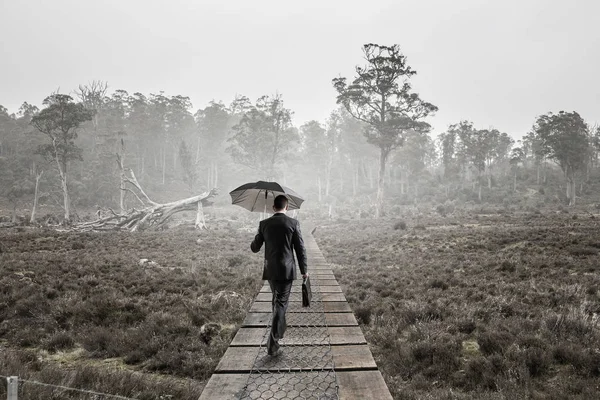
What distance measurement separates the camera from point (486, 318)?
21.5 ft

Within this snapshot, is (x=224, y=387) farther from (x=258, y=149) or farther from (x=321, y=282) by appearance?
(x=258, y=149)

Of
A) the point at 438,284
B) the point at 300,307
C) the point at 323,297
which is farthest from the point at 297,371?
the point at 438,284

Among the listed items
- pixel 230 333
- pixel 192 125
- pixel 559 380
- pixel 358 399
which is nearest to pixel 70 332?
pixel 230 333

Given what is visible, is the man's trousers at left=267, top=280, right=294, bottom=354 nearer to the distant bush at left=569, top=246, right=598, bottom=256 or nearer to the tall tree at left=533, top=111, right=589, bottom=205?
the distant bush at left=569, top=246, right=598, bottom=256

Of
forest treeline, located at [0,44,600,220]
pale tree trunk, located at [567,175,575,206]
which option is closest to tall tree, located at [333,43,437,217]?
forest treeline, located at [0,44,600,220]

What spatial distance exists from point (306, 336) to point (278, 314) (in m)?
0.99

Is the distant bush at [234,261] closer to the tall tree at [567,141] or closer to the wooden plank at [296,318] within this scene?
the wooden plank at [296,318]

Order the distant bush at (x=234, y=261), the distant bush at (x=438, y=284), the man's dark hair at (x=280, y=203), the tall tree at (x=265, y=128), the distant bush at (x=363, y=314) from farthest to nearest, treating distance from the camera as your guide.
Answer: the tall tree at (x=265, y=128), the distant bush at (x=234, y=261), the distant bush at (x=438, y=284), the distant bush at (x=363, y=314), the man's dark hair at (x=280, y=203)

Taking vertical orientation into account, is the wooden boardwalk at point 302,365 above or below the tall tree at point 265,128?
below

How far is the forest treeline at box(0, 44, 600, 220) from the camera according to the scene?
34.0 m

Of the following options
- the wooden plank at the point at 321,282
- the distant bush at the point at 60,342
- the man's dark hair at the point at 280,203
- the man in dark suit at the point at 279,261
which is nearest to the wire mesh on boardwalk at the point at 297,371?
the man in dark suit at the point at 279,261

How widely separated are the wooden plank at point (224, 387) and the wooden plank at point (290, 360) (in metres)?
0.14

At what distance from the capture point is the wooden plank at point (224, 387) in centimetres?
360

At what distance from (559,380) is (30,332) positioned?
880 centimetres
